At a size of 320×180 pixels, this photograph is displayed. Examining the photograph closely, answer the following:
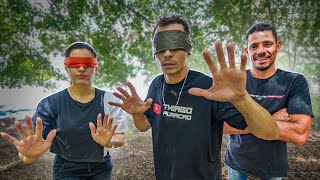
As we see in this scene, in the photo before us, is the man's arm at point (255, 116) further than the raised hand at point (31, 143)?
No

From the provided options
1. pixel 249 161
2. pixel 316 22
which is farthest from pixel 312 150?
pixel 249 161

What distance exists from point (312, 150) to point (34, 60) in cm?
960

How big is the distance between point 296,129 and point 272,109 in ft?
0.94

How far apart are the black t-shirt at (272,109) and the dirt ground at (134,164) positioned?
3.12 metres

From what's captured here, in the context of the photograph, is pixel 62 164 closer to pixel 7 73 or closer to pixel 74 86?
pixel 74 86

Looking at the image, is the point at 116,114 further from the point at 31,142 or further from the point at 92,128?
the point at 31,142

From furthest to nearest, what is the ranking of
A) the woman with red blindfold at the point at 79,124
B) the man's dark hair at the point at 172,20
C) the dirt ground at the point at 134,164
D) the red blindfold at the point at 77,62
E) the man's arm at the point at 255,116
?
the dirt ground at the point at 134,164
the red blindfold at the point at 77,62
the woman with red blindfold at the point at 79,124
the man's dark hair at the point at 172,20
the man's arm at the point at 255,116

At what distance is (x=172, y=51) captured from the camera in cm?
198

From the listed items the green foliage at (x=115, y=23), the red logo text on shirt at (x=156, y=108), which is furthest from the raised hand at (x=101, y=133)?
the green foliage at (x=115, y=23)

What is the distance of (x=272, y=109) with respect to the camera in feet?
7.44

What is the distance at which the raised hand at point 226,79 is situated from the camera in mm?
1411

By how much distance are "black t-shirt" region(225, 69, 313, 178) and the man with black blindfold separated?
67cm

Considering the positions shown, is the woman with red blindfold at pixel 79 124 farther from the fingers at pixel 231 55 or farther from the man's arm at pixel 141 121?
the fingers at pixel 231 55

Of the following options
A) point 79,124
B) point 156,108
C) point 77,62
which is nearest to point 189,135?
point 156,108
